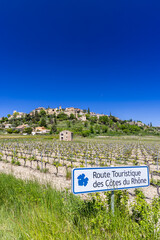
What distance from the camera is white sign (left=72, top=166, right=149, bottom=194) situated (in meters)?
2.10

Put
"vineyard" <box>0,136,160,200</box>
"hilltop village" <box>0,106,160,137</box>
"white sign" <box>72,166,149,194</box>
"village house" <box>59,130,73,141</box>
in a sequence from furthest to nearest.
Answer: "hilltop village" <box>0,106,160,137</box> → "village house" <box>59,130,73,141</box> → "vineyard" <box>0,136,160,200</box> → "white sign" <box>72,166,149,194</box>

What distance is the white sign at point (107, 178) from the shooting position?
2102mm

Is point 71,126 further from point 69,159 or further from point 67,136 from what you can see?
point 69,159

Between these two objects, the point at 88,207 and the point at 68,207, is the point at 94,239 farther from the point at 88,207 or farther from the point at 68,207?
the point at 68,207

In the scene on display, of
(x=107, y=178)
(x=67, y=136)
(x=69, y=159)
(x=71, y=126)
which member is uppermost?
(x=71, y=126)

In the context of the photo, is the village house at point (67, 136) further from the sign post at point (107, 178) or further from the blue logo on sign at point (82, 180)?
the blue logo on sign at point (82, 180)

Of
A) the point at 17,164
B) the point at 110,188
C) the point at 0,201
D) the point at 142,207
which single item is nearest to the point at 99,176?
the point at 110,188

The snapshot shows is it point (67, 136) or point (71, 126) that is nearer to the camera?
point (67, 136)

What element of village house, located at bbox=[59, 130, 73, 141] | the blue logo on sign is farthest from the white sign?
village house, located at bbox=[59, 130, 73, 141]

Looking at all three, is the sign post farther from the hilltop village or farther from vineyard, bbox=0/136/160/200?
the hilltop village

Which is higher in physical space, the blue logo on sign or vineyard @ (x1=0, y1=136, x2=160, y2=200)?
the blue logo on sign

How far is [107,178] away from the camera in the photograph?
2.26m

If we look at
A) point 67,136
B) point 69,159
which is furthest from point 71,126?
point 69,159

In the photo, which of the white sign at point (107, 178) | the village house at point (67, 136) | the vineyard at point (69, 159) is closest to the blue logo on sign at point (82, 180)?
the white sign at point (107, 178)
